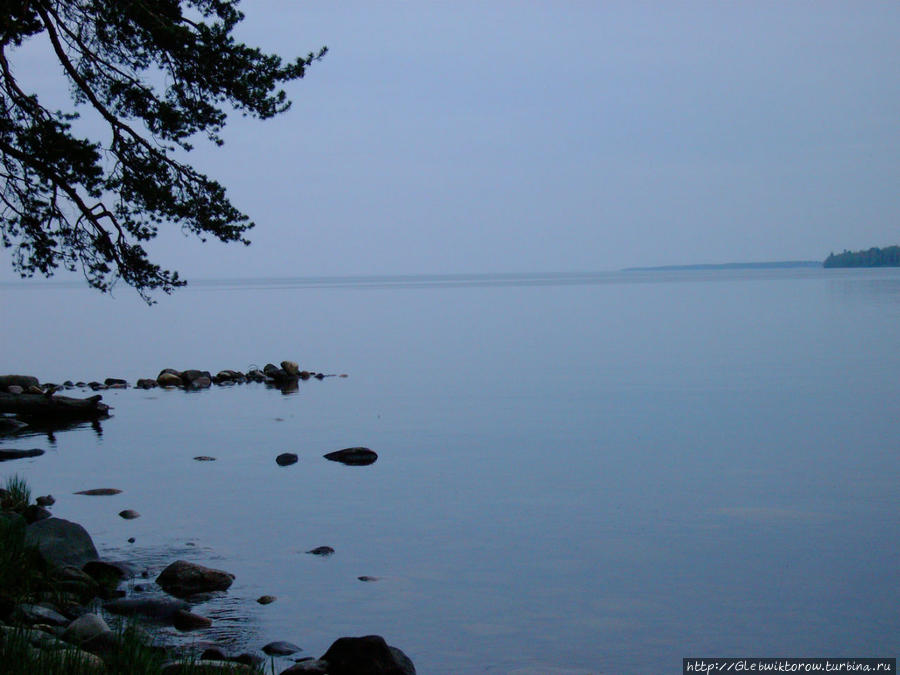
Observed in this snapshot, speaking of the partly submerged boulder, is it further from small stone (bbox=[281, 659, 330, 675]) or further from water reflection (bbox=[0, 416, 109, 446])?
small stone (bbox=[281, 659, 330, 675])

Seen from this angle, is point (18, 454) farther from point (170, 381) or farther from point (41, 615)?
point (170, 381)

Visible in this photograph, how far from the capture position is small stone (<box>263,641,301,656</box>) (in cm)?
1053

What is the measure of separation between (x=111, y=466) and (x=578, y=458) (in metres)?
9.96

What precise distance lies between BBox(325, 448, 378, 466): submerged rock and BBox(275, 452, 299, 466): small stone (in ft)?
2.55

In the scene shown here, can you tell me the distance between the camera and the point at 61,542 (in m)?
12.8

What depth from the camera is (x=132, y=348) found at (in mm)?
56375

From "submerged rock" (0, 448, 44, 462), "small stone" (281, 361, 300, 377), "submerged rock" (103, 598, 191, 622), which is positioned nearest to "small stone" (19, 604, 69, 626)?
"submerged rock" (103, 598, 191, 622)

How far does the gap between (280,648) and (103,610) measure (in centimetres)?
227

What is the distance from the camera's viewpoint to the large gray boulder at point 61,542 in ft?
41.0

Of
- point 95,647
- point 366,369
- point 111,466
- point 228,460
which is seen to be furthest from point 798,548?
point 366,369

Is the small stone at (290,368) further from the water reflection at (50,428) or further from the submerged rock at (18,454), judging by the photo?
the submerged rock at (18,454)

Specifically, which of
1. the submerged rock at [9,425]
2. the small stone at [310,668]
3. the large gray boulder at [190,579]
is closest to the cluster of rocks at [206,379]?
the submerged rock at [9,425]

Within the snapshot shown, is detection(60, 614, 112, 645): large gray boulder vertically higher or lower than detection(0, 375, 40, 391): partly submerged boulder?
higher

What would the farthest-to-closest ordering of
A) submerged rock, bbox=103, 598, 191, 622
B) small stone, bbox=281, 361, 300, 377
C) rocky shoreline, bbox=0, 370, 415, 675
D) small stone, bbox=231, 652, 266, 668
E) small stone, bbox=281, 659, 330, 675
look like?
1. small stone, bbox=281, 361, 300, 377
2. submerged rock, bbox=103, 598, 191, 622
3. small stone, bbox=231, 652, 266, 668
4. small stone, bbox=281, 659, 330, 675
5. rocky shoreline, bbox=0, 370, 415, 675
